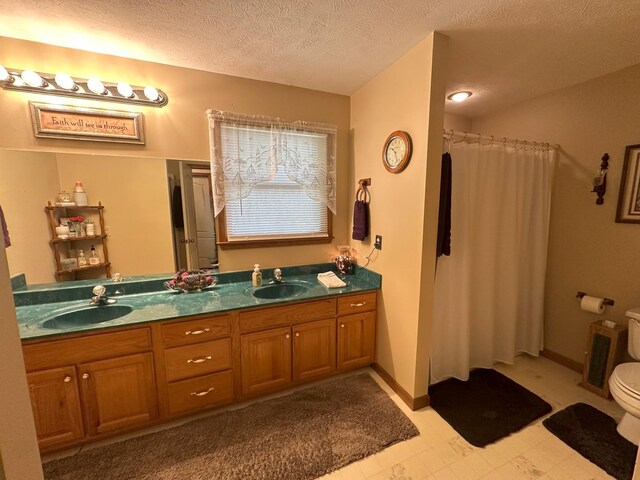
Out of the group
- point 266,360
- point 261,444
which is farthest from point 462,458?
point 266,360

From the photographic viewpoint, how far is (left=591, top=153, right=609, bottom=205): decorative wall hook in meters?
2.07

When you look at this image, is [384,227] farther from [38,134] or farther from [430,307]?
[38,134]

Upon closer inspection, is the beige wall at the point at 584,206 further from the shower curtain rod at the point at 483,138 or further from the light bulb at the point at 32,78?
the light bulb at the point at 32,78

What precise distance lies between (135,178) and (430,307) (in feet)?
7.47

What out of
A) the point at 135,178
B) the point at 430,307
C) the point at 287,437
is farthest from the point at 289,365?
the point at 135,178

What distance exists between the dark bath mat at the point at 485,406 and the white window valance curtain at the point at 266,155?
5.75ft

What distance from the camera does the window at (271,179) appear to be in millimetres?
2125

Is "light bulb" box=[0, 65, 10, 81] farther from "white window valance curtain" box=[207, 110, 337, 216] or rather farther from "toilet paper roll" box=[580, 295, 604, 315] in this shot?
"toilet paper roll" box=[580, 295, 604, 315]

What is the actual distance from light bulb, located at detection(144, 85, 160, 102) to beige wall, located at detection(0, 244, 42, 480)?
1703 mm

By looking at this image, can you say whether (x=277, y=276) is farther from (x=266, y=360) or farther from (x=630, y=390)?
(x=630, y=390)

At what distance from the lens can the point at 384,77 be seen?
2014 millimetres

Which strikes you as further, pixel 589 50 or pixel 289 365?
pixel 289 365

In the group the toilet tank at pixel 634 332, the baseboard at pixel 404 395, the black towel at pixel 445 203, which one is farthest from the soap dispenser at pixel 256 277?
the toilet tank at pixel 634 332

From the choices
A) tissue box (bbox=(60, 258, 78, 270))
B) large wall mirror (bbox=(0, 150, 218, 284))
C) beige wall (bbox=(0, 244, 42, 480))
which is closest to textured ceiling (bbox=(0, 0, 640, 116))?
large wall mirror (bbox=(0, 150, 218, 284))
